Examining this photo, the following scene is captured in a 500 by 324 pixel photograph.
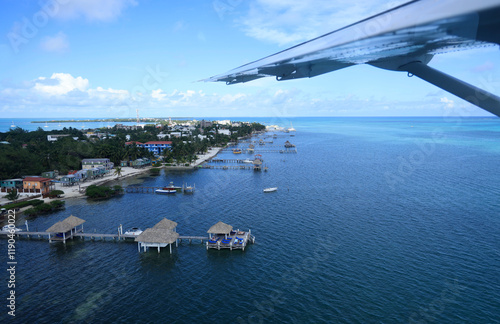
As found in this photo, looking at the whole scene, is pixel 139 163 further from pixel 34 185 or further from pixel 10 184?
pixel 10 184

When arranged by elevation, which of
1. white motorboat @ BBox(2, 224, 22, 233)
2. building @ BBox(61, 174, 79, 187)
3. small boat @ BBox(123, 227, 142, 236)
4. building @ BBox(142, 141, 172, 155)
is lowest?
small boat @ BBox(123, 227, 142, 236)

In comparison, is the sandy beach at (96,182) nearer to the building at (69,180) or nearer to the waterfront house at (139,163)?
the building at (69,180)

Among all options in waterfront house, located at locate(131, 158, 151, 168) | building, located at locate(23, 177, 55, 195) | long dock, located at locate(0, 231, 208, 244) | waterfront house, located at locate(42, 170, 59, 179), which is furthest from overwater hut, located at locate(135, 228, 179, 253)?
waterfront house, located at locate(131, 158, 151, 168)

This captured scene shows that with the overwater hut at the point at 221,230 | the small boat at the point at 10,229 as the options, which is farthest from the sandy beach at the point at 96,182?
the overwater hut at the point at 221,230

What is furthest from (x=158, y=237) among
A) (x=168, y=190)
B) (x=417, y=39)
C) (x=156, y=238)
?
(x=417, y=39)

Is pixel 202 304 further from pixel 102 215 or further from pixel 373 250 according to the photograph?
pixel 102 215

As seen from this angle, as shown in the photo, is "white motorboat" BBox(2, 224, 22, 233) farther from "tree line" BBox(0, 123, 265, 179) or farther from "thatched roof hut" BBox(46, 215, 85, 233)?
"tree line" BBox(0, 123, 265, 179)

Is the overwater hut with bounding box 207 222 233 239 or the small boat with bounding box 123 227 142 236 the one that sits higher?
the overwater hut with bounding box 207 222 233 239
